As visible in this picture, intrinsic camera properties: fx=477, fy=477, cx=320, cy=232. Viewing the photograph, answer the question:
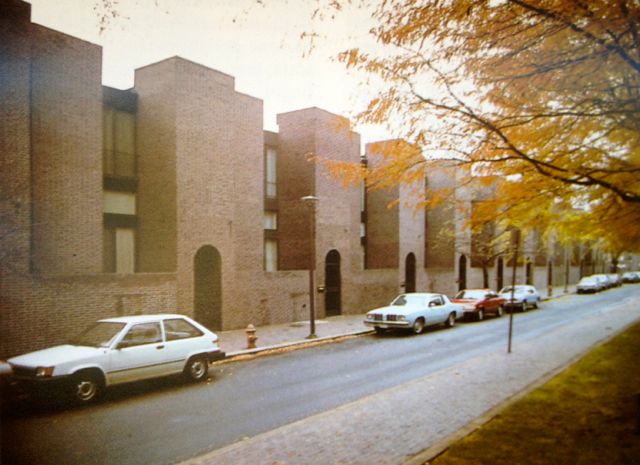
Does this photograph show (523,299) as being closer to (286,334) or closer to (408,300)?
(408,300)

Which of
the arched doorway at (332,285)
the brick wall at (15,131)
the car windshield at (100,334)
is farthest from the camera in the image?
the arched doorway at (332,285)

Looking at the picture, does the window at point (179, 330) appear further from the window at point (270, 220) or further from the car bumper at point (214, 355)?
the window at point (270, 220)

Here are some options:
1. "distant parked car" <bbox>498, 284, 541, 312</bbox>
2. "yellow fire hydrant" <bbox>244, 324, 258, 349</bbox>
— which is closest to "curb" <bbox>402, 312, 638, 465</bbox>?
"yellow fire hydrant" <bbox>244, 324, 258, 349</bbox>

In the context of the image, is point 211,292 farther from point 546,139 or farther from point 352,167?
point 546,139

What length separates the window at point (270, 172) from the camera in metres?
25.0

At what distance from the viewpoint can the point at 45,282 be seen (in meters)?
13.2

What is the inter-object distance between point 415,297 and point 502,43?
1606 centimetres

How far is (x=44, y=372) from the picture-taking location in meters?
8.43

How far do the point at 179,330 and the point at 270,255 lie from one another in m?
14.0

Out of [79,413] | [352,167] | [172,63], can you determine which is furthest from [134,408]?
[172,63]

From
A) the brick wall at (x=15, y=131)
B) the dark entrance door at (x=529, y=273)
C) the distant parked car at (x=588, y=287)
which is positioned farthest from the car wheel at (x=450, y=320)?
the dark entrance door at (x=529, y=273)

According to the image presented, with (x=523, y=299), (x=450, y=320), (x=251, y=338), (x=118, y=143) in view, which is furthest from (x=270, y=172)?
(x=523, y=299)

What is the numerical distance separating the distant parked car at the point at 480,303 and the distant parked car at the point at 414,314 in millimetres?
2305

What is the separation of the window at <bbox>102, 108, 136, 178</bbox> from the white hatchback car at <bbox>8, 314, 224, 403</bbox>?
969 centimetres
